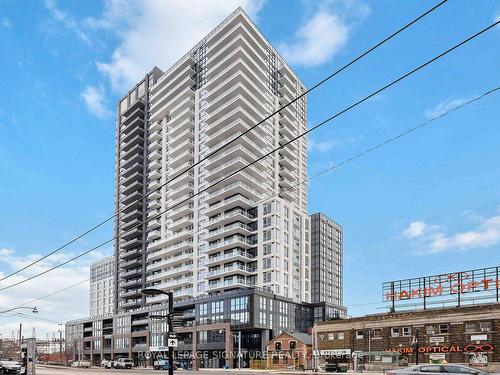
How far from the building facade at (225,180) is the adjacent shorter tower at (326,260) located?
20.1 m

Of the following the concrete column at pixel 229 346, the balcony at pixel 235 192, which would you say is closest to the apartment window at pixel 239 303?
the concrete column at pixel 229 346

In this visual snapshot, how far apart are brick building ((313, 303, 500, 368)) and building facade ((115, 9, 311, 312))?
2641 centimetres

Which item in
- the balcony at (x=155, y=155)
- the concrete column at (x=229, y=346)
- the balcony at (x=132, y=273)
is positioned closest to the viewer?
the concrete column at (x=229, y=346)

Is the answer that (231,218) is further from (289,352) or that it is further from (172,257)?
(289,352)

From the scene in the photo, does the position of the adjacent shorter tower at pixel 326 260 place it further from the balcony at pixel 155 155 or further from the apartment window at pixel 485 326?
the apartment window at pixel 485 326

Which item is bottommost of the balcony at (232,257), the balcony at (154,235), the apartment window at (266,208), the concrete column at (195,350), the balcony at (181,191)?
the concrete column at (195,350)

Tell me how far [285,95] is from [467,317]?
77199 mm

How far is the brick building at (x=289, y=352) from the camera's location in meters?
82.8

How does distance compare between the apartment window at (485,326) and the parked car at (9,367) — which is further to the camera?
the apartment window at (485,326)

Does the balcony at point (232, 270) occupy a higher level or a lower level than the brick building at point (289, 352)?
higher

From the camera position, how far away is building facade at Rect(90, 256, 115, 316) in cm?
18275

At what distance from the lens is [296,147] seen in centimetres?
12594

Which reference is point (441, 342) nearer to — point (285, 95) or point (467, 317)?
point (467, 317)

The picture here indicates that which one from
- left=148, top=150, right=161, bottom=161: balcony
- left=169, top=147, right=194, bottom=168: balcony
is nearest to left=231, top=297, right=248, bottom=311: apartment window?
left=169, top=147, right=194, bottom=168: balcony
